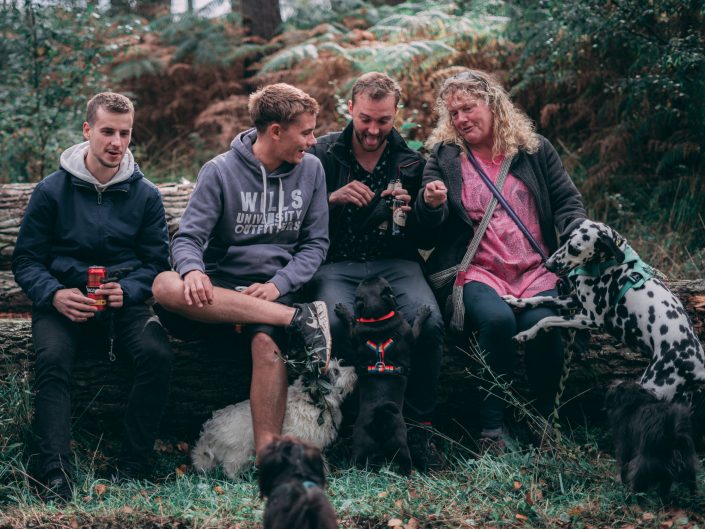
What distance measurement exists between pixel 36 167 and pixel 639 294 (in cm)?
698

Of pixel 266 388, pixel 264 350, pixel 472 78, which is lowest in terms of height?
pixel 266 388

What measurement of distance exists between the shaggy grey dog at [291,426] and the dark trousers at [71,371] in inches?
15.2

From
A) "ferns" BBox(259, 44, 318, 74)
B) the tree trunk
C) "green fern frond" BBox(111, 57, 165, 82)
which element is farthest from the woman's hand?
the tree trunk

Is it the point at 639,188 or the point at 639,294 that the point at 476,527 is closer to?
the point at 639,294

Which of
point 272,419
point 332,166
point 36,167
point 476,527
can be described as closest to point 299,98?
point 332,166

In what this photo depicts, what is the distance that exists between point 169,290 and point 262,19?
811 cm

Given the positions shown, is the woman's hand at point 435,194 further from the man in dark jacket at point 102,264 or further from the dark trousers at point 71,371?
the dark trousers at point 71,371

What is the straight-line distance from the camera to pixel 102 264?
4738 mm

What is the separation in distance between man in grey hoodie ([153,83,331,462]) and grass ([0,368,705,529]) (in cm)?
56

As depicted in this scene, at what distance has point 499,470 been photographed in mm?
4051

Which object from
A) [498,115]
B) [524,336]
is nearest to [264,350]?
[524,336]

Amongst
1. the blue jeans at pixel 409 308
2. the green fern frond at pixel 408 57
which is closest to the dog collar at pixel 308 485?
the blue jeans at pixel 409 308

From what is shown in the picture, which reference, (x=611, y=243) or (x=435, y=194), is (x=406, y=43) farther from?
(x=611, y=243)

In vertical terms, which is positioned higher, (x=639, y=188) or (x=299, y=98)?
(x=299, y=98)
